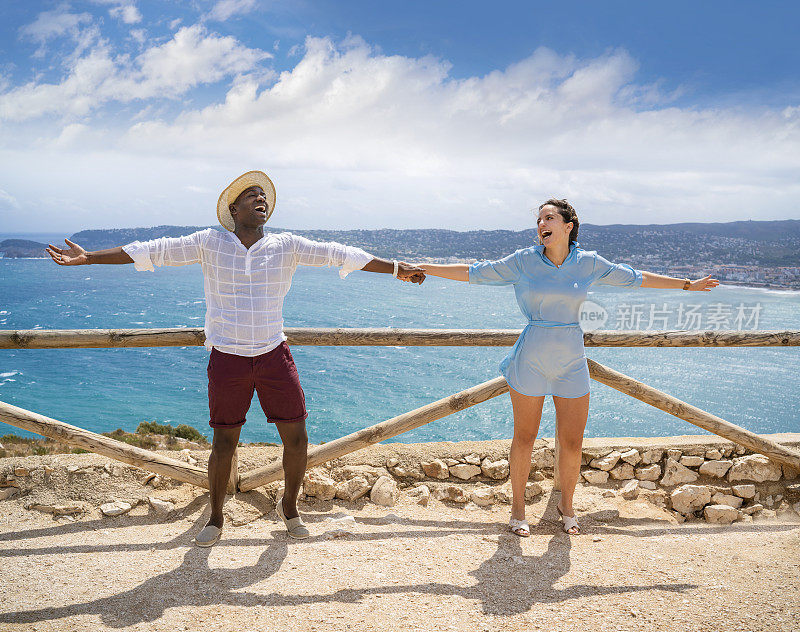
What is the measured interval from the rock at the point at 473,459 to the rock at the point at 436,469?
0.15m

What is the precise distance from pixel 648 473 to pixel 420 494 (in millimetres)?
1699

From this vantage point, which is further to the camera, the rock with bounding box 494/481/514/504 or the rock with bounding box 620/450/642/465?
the rock with bounding box 620/450/642/465

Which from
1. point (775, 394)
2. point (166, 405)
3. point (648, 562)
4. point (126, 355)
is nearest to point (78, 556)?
point (648, 562)

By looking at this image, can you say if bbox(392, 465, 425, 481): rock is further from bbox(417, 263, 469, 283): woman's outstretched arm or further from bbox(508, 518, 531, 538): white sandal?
bbox(417, 263, 469, 283): woman's outstretched arm

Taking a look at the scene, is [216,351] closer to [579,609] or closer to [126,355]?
[579,609]

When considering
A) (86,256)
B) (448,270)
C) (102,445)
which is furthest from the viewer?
(102,445)

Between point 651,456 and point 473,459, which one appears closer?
point 473,459

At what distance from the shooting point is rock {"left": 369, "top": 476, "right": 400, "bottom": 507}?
367 cm

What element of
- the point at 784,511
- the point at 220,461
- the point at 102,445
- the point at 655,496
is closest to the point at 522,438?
the point at 655,496

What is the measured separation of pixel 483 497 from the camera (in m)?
3.69

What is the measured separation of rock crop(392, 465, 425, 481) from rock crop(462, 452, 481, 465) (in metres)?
0.33

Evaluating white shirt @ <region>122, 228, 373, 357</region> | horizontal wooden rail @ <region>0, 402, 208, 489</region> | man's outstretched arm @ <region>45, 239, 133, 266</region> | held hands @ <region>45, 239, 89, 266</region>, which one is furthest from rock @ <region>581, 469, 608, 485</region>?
held hands @ <region>45, 239, 89, 266</region>

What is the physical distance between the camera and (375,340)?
3.60 meters

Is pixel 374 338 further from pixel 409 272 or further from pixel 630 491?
pixel 630 491
